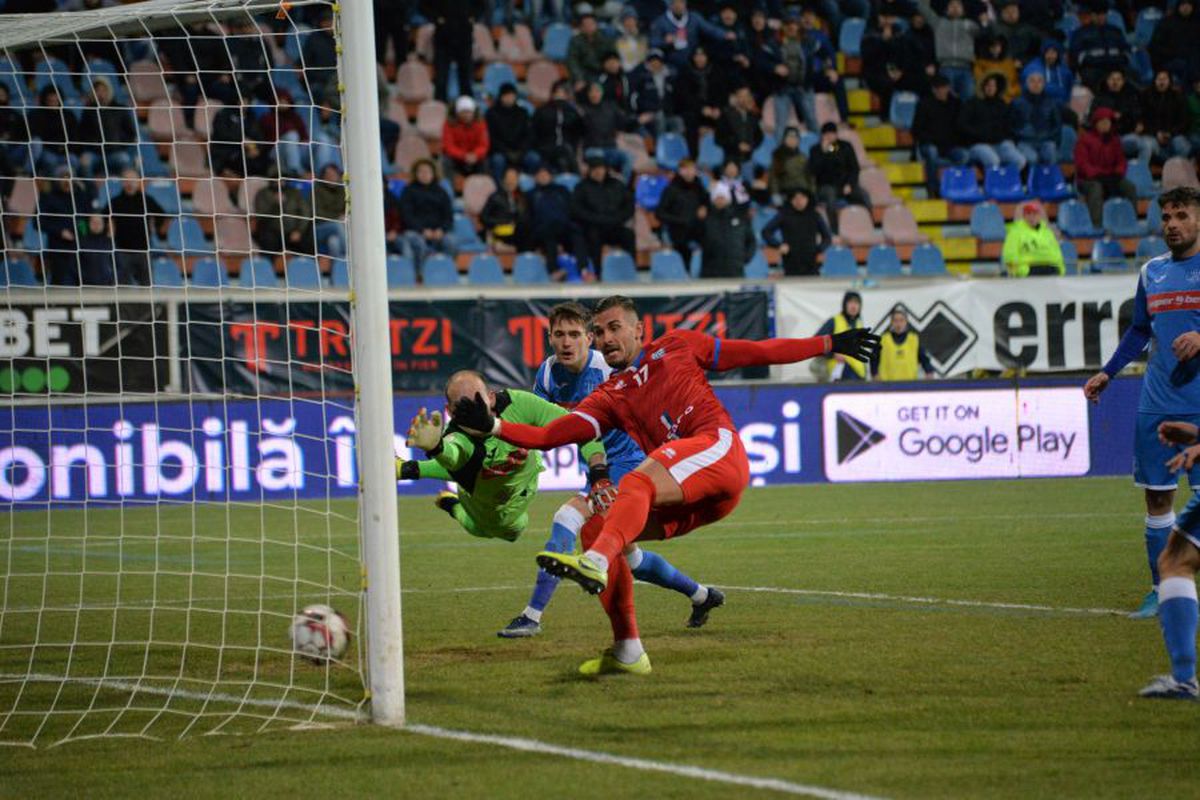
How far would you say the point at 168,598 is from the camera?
11.0 m

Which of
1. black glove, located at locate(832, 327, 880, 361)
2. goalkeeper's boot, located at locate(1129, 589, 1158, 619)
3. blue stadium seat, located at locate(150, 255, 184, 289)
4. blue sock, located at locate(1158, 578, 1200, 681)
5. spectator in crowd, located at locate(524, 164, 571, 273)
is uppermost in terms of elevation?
spectator in crowd, located at locate(524, 164, 571, 273)

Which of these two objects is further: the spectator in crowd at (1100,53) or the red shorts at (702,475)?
the spectator in crowd at (1100,53)

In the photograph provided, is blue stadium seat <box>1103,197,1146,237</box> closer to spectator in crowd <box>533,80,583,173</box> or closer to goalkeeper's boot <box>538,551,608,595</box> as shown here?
spectator in crowd <box>533,80,583,173</box>

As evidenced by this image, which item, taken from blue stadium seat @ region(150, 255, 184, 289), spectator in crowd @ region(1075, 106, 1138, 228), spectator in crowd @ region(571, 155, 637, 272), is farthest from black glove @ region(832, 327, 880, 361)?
A: spectator in crowd @ region(1075, 106, 1138, 228)

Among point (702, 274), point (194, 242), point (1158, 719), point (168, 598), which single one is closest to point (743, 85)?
point (702, 274)

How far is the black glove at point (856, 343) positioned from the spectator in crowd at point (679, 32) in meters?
17.0

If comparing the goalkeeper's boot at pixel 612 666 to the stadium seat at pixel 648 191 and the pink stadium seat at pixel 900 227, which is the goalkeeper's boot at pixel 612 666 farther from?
the pink stadium seat at pixel 900 227

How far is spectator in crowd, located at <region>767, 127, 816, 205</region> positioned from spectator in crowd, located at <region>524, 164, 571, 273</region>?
323cm

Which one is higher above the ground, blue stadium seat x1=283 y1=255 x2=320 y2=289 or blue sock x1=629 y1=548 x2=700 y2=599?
blue stadium seat x1=283 y1=255 x2=320 y2=289

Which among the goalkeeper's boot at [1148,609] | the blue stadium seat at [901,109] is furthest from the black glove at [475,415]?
the blue stadium seat at [901,109]

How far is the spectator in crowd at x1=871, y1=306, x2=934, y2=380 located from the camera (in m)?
19.2

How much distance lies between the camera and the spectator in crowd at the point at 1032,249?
20078 millimetres

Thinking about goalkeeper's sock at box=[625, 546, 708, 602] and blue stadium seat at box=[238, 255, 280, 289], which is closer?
goalkeeper's sock at box=[625, 546, 708, 602]

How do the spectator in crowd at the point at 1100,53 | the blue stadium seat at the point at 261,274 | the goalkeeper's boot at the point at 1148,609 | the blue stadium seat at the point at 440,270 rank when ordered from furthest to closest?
the spectator in crowd at the point at 1100,53 → the blue stadium seat at the point at 261,274 → the blue stadium seat at the point at 440,270 → the goalkeeper's boot at the point at 1148,609
